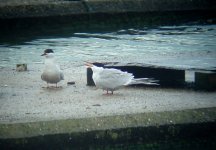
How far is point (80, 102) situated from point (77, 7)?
28.1 feet

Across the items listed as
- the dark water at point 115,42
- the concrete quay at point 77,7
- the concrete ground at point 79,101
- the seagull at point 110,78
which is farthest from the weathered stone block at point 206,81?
the concrete quay at point 77,7

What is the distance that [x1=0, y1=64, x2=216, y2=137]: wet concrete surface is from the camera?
7160 mm

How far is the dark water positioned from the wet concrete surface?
2.04m

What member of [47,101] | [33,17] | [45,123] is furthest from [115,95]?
[33,17]

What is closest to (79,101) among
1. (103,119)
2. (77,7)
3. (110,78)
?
(110,78)

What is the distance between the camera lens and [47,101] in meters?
8.29

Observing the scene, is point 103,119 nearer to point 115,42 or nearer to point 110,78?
point 110,78

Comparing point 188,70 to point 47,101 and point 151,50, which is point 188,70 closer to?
point 47,101

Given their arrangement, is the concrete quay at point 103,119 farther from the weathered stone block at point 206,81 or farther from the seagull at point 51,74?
the seagull at point 51,74

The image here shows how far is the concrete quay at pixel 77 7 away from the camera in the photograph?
1609 cm

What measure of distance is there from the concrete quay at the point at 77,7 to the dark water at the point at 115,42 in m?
0.25

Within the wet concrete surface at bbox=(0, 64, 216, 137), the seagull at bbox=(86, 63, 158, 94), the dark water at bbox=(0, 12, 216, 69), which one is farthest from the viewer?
the dark water at bbox=(0, 12, 216, 69)

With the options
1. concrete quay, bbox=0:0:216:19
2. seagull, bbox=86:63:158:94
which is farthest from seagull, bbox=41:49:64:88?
concrete quay, bbox=0:0:216:19

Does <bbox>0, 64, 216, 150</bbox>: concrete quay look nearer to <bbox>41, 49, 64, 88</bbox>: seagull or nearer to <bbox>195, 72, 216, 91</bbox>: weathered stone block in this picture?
<bbox>195, 72, 216, 91</bbox>: weathered stone block
